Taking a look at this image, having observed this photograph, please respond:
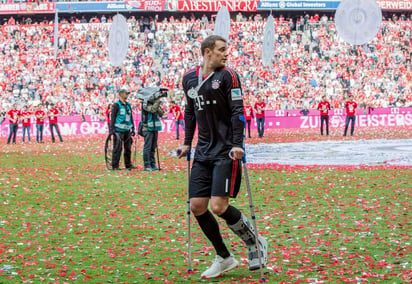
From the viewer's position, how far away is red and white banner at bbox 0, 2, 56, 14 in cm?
5488

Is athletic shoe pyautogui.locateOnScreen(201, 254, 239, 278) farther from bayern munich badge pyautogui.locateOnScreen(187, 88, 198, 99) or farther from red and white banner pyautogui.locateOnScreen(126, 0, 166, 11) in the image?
red and white banner pyautogui.locateOnScreen(126, 0, 166, 11)

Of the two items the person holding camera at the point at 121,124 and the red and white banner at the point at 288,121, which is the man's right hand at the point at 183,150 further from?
the red and white banner at the point at 288,121

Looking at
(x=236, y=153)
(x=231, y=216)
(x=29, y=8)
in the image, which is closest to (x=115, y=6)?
(x=29, y=8)

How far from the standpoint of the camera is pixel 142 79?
45500mm

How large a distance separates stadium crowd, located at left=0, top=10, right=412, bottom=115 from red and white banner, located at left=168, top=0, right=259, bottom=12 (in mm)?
714

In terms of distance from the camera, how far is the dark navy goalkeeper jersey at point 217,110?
19.5ft

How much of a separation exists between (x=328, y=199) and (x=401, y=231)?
2947mm

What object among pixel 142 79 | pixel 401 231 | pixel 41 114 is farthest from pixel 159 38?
pixel 401 231

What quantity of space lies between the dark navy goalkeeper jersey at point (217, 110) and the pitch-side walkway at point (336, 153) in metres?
11.7

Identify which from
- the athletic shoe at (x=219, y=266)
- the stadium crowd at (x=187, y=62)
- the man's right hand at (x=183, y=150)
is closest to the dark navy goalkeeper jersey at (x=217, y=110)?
the man's right hand at (x=183, y=150)

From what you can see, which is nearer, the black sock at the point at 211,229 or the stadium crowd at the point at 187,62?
the black sock at the point at 211,229

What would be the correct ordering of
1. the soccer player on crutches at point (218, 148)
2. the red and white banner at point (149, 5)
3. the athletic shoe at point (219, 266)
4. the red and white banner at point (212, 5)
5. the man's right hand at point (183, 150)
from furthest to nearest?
the red and white banner at point (212, 5) → the red and white banner at point (149, 5) → the man's right hand at point (183, 150) → the athletic shoe at point (219, 266) → the soccer player on crutches at point (218, 148)

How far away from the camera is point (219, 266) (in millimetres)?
6148

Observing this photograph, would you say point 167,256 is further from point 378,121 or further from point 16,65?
point 16,65
